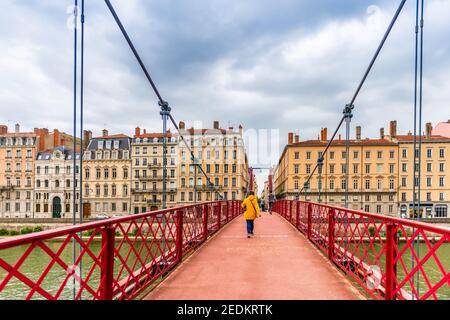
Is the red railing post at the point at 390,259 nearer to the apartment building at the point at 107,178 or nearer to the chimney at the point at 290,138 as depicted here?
the apartment building at the point at 107,178

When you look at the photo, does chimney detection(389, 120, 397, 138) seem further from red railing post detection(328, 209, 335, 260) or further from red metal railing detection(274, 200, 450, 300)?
red railing post detection(328, 209, 335, 260)

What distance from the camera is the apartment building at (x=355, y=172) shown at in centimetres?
4922

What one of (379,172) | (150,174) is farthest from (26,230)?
(379,172)

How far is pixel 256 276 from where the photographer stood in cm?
471

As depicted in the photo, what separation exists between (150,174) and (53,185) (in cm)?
1565

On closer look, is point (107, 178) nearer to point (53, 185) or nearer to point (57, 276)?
point (53, 185)

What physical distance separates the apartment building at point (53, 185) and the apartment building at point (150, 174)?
30.1ft

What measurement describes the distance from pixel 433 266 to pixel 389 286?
83.3 feet

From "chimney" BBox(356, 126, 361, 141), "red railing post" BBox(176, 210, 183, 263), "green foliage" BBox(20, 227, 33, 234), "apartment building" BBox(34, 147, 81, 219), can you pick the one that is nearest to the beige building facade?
"chimney" BBox(356, 126, 361, 141)

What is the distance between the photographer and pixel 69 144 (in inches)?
2292

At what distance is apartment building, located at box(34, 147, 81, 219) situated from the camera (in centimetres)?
4894

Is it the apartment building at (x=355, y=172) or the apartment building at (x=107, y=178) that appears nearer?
the apartment building at (x=355, y=172)

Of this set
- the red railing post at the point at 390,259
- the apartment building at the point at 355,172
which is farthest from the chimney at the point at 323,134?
the red railing post at the point at 390,259
